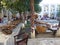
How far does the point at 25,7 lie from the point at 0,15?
9.26m

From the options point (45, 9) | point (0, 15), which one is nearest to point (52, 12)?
point (45, 9)

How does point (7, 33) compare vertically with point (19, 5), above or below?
below

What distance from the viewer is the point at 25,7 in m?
13.2

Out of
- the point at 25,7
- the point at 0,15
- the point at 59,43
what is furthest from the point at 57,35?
the point at 0,15

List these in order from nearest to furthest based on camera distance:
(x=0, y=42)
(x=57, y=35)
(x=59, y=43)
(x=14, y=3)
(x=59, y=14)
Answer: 1. (x=0, y=42)
2. (x=59, y=43)
3. (x=57, y=35)
4. (x=14, y=3)
5. (x=59, y=14)

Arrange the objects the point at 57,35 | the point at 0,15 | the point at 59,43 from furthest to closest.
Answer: the point at 0,15 < the point at 57,35 < the point at 59,43

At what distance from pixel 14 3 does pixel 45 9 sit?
13.2 m

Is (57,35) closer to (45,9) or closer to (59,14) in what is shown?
(59,14)

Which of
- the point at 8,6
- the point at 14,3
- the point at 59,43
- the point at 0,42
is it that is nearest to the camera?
the point at 0,42

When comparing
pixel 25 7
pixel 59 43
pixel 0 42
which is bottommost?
pixel 59 43

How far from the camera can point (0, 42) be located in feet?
13.1

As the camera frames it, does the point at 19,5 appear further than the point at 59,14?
No

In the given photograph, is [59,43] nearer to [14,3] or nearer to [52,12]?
[14,3]

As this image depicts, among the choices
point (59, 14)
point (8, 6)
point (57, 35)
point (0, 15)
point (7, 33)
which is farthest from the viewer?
point (59, 14)
